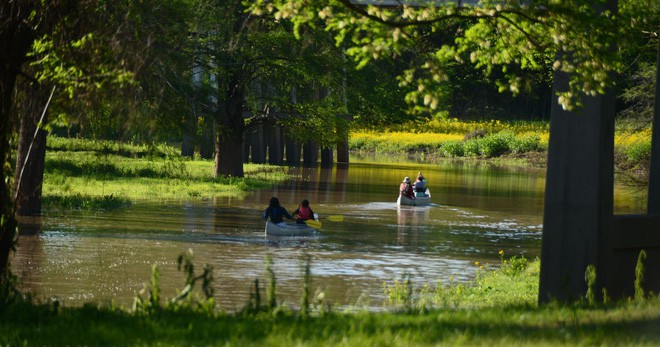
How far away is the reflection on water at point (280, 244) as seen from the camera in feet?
60.9

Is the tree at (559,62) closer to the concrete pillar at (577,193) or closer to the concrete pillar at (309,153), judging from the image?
the concrete pillar at (577,193)

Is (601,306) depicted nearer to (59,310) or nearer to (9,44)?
(59,310)

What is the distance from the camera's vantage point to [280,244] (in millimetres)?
25781

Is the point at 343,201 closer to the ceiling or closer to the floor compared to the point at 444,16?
closer to the floor

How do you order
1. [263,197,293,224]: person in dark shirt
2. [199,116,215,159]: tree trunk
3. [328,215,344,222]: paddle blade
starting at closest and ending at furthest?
[263,197,293,224]: person in dark shirt → [328,215,344,222]: paddle blade → [199,116,215,159]: tree trunk

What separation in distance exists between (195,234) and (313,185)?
2072 cm

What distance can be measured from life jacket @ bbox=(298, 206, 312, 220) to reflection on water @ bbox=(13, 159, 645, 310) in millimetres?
814

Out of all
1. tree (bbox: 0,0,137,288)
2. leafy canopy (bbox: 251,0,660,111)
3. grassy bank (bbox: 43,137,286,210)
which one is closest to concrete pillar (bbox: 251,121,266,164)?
grassy bank (bbox: 43,137,286,210)

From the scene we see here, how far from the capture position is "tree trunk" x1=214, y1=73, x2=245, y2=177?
4709 cm

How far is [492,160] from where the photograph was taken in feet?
282

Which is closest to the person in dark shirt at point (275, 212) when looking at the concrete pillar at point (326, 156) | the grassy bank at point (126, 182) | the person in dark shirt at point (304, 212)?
the person in dark shirt at point (304, 212)

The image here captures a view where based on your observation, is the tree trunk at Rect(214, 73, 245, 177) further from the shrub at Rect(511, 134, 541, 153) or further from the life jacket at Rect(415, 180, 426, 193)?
the shrub at Rect(511, 134, 541, 153)

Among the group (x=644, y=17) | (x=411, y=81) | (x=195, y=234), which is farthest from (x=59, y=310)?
(x=195, y=234)

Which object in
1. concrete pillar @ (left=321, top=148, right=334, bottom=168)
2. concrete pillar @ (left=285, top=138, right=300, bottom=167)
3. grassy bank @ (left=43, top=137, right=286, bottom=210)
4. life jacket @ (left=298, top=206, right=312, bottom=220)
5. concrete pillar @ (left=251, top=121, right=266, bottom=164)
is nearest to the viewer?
life jacket @ (left=298, top=206, right=312, bottom=220)
